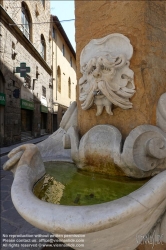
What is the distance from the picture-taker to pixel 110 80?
1781mm

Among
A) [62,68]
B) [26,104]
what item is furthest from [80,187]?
[62,68]

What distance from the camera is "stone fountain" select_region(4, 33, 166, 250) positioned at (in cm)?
103

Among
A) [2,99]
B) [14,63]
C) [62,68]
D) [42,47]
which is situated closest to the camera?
[2,99]

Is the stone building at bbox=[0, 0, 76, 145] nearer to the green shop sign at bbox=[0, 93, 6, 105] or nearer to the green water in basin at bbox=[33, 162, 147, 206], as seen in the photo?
the green shop sign at bbox=[0, 93, 6, 105]

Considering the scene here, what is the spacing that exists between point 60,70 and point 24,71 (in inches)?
477

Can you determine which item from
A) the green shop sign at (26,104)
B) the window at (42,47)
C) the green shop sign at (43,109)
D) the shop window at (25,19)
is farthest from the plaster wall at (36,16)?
the green shop sign at (43,109)

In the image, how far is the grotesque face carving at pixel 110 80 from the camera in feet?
5.77

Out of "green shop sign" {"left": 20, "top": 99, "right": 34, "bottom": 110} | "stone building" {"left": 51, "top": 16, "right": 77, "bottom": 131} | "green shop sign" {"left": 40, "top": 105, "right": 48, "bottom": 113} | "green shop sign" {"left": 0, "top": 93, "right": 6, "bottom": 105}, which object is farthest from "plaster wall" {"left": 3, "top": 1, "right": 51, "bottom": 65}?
"green shop sign" {"left": 40, "top": 105, "right": 48, "bottom": 113}

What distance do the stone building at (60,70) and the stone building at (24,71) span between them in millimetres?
561

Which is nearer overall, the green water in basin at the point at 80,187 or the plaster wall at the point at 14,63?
the green water in basin at the point at 80,187

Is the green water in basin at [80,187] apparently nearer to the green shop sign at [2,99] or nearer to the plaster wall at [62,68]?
the green shop sign at [2,99]

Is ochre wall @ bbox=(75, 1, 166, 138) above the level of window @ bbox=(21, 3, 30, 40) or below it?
below

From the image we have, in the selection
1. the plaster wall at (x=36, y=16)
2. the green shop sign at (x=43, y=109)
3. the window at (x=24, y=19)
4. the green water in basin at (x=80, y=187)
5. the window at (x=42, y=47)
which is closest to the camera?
the green water in basin at (x=80, y=187)

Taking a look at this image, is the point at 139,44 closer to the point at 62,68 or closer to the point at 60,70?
the point at 60,70
